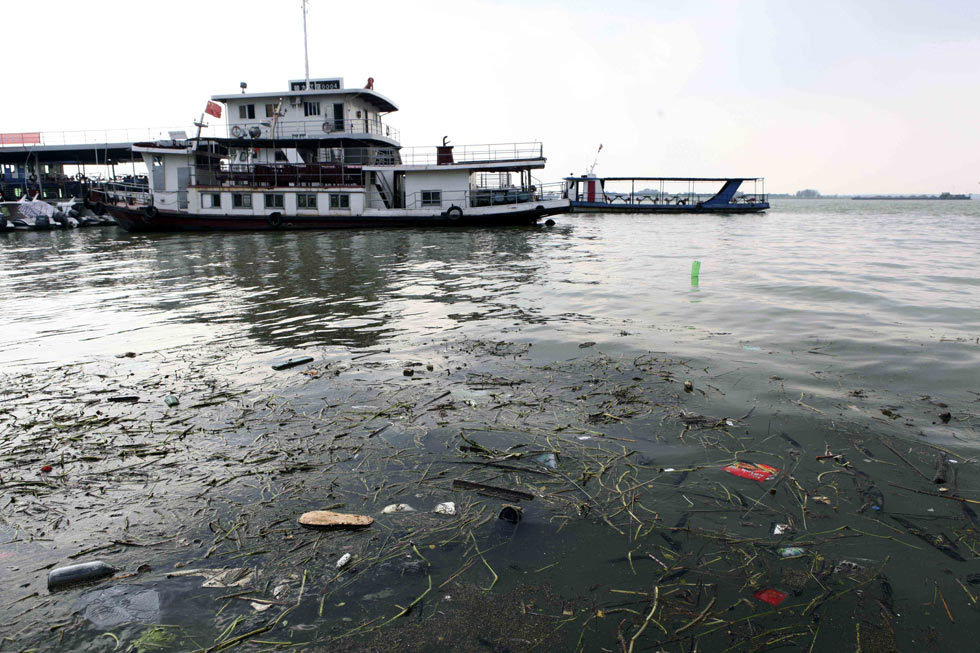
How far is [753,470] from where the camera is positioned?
137 inches

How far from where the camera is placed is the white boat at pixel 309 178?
1220 inches

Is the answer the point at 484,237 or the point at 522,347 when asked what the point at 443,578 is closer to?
the point at 522,347

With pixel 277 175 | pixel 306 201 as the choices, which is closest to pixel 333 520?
pixel 306 201

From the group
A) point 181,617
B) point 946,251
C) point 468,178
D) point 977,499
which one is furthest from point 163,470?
point 468,178

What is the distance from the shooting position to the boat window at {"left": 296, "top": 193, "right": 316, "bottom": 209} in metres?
31.2

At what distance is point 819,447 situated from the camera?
12.3ft

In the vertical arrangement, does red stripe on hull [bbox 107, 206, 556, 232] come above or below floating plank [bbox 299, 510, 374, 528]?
above

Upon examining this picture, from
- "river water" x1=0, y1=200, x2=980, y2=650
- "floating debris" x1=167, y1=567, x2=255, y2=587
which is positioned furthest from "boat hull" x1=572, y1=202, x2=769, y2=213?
"floating debris" x1=167, y1=567, x2=255, y2=587

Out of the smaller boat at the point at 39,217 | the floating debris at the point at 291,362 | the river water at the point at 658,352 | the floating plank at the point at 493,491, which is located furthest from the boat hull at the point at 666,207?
the floating plank at the point at 493,491

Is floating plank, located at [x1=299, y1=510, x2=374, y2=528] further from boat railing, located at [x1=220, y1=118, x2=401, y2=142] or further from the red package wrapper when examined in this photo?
boat railing, located at [x1=220, y1=118, x2=401, y2=142]

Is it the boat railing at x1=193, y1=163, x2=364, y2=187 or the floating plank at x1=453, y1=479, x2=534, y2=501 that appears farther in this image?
the boat railing at x1=193, y1=163, x2=364, y2=187

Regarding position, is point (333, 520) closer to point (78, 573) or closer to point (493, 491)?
point (493, 491)

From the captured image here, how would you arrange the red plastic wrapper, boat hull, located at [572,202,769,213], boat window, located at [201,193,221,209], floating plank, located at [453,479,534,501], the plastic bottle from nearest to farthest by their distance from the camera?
the plastic bottle
floating plank, located at [453,479,534,501]
the red plastic wrapper
boat window, located at [201,193,221,209]
boat hull, located at [572,202,769,213]

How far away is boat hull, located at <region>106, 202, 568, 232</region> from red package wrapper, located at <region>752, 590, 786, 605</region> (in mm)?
29588
